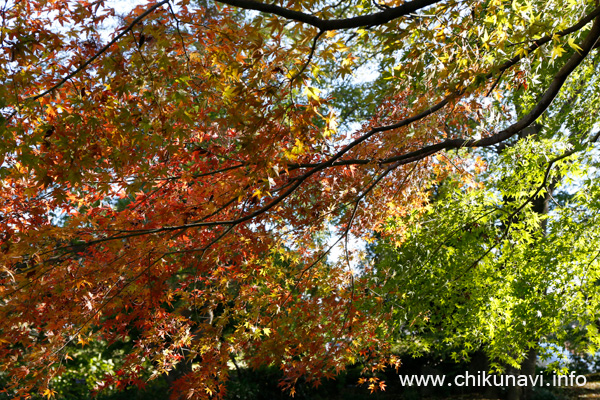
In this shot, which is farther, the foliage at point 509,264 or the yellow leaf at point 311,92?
the foliage at point 509,264

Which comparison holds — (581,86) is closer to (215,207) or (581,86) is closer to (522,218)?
(522,218)

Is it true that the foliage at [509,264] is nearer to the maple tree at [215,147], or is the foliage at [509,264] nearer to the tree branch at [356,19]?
the maple tree at [215,147]

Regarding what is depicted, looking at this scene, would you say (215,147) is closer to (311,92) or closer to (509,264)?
(311,92)

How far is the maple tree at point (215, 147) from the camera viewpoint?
3.29 metres

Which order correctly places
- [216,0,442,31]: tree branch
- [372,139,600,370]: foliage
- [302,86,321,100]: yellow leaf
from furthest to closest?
[372,139,600,370]: foliage < [302,86,321,100]: yellow leaf < [216,0,442,31]: tree branch

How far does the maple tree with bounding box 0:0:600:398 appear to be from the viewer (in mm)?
3291

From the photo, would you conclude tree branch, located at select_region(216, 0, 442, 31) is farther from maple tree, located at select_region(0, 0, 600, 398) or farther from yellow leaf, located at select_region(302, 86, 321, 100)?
yellow leaf, located at select_region(302, 86, 321, 100)

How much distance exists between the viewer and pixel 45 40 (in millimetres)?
3568

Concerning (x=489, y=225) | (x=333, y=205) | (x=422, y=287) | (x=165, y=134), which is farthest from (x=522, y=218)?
(x=165, y=134)

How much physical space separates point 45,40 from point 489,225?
606 cm

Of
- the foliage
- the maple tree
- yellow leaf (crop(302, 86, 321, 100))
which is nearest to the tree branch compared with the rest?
the maple tree

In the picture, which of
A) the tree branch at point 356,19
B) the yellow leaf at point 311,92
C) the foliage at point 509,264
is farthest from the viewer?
the foliage at point 509,264

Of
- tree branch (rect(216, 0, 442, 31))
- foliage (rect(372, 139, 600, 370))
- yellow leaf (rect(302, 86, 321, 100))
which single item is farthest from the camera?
foliage (rect(372, 139, 600, 370))

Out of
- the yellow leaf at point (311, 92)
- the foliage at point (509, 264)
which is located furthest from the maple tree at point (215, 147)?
the foliage at point (509, 264)
